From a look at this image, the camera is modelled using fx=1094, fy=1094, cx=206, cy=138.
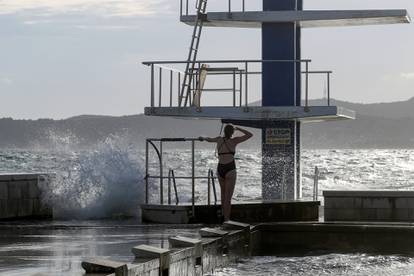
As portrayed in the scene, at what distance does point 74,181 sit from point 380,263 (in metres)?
9.11

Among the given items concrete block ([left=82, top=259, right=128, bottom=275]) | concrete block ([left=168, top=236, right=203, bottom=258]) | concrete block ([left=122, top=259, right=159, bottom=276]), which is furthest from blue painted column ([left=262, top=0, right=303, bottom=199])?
concrete block ([left=82, top=259, right=128, bottom=275])

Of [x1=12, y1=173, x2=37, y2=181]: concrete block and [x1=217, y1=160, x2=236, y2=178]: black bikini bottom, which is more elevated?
[x1=217, y1=160, x2=236, y2=178]: black bikini bottom

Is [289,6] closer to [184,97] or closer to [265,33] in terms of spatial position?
[265,33]

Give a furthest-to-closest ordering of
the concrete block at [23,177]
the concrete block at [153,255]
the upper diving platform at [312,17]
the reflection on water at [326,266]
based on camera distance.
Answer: the upper diving platform at [312,17], the concrete block at [23,177], the reflection on water at [326,266], the concrete block at [153,255]

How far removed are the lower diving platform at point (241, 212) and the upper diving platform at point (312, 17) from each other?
5043mm

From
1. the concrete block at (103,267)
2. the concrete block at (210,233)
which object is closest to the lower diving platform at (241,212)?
the concrete block at (210,233)

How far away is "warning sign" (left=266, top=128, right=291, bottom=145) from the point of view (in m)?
24.2

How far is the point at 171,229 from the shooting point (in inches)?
706

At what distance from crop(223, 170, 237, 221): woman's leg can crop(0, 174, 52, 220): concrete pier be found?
15.2 ft

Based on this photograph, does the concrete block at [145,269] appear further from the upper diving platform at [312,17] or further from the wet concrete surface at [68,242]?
the upper diving platform at [312,17]

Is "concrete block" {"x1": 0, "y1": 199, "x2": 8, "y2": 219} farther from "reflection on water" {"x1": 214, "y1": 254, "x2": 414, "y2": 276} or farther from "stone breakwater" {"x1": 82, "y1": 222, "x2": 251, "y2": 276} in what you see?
"reflection on water" {"x1": 214, "y1": 254, "x2": 414, "y2": 276}

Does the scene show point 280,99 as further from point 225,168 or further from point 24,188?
point 225,168

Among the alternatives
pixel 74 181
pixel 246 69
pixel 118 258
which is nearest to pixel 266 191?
pixel 246 69

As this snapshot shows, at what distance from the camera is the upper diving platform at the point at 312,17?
23203 mm
